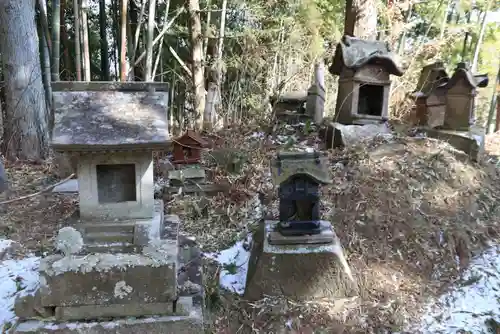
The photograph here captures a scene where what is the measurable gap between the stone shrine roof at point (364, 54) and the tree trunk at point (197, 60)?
3.19 metres

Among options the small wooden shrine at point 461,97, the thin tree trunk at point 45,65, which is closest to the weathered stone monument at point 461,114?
the small wooden shrine at point 461,97

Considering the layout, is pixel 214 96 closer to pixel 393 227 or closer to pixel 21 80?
pixel 21 80

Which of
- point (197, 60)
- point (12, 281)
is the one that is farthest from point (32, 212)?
point (197, 60)

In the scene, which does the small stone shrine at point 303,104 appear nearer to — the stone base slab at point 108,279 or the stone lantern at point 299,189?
the stone lantern at point 299,189

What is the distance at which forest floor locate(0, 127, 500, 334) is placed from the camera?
11.4 ft

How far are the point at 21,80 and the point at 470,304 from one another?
696 cm

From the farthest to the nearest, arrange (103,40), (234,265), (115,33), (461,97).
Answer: (115,33) < (103,40) < (461,97) < (234,265)

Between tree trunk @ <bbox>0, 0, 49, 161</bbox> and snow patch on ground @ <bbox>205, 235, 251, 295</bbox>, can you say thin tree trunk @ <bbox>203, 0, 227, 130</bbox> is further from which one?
snow patch on ground @ <bbox>205, 235, 251, 295</bbox>

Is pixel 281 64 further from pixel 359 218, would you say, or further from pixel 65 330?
pixel 65 330

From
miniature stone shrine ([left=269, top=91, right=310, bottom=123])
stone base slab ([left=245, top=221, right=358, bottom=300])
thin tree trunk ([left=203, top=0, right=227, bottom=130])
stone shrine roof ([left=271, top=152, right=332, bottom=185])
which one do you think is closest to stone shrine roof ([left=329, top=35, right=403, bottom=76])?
miniature stone shrine ([left=269, top=91, right=310, bottom=123])

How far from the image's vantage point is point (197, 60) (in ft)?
27.1

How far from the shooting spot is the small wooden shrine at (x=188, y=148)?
5.25 metres

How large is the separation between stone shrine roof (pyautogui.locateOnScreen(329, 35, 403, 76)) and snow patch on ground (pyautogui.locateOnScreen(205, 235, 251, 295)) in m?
3.16

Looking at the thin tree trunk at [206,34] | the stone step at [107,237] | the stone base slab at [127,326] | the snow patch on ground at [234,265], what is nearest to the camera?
the stone base slab at [127,326]
